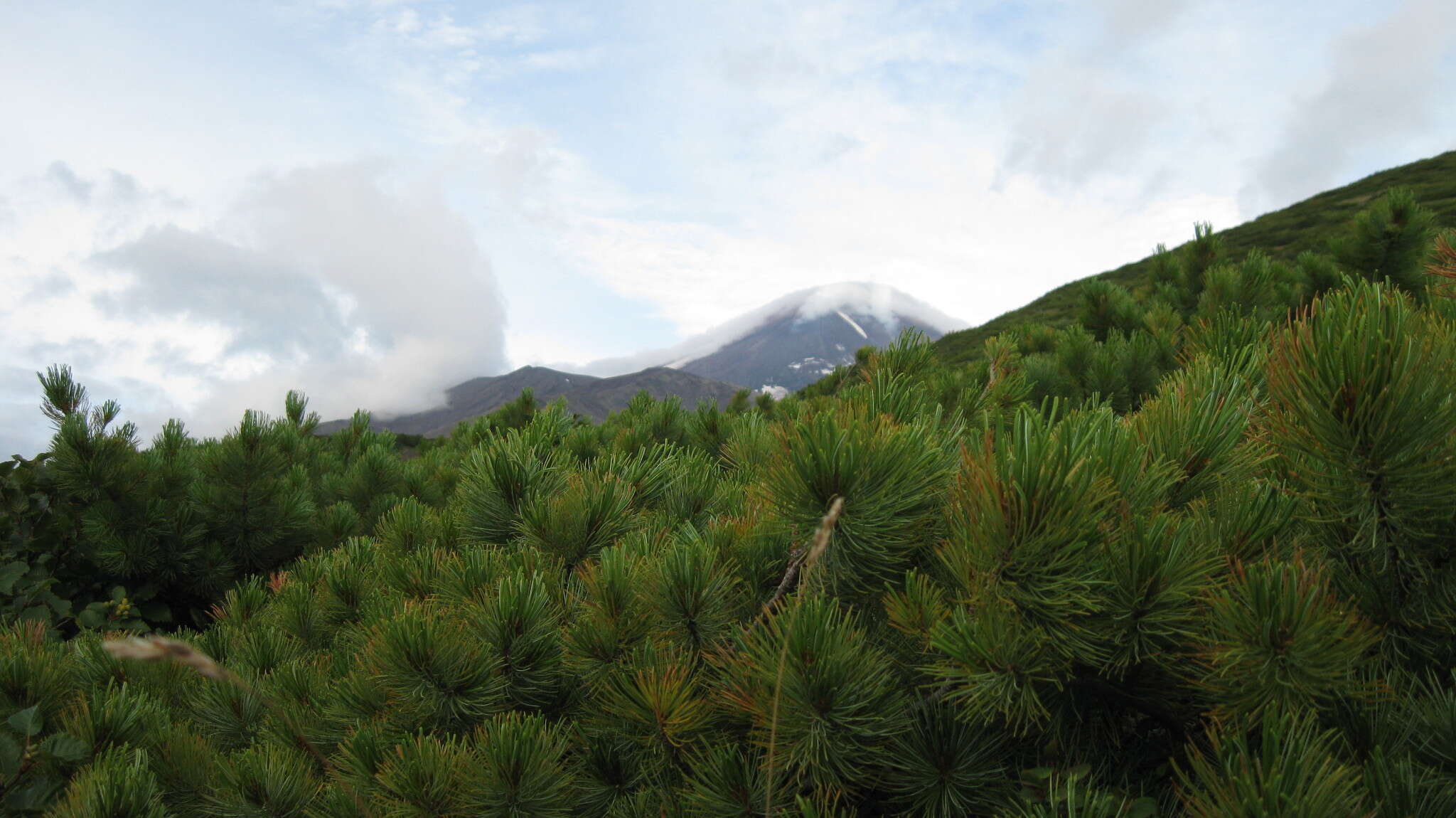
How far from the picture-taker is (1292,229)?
24.6 metres

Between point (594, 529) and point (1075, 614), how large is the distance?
138 cm

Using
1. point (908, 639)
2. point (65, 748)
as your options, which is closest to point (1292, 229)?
point (908, 639)

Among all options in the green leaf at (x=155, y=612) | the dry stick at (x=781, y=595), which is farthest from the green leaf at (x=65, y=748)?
the green leaf at (x=155, y=612)

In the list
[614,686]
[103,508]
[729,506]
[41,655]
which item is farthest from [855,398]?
[103,508]

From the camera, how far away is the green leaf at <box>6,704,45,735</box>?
1774 millimetres

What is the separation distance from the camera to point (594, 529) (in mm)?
2096

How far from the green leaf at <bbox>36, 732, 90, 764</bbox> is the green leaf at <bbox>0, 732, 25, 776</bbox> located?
42 millimetres

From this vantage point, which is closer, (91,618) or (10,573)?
(10,573)

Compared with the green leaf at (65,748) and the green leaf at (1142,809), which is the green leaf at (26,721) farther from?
the green leaf at (1142,809)

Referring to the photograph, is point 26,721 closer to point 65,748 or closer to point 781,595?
point 65,748

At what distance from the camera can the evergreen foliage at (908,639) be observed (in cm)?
104

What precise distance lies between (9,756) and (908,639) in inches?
88.1

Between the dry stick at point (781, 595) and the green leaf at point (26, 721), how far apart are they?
1.95 metres

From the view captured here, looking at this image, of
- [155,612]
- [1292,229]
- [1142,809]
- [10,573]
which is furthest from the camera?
[1292,229]
